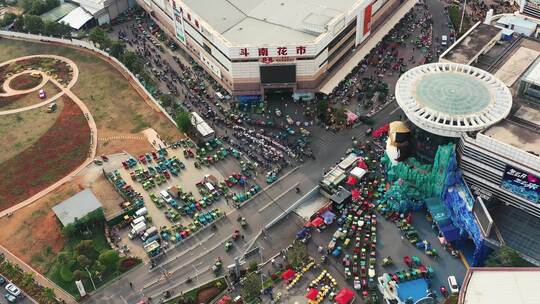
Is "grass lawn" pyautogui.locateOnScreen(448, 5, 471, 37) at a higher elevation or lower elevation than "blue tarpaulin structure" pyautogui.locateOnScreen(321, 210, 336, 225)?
higher

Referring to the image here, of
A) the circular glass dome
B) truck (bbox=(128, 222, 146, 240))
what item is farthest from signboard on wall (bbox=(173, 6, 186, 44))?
the circular glass dome

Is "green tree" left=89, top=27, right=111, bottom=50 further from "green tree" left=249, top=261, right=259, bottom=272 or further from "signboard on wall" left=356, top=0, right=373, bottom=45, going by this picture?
"green tree" left=249, top=261, right=259, bottom=272

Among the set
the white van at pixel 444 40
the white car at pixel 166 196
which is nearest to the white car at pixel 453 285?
the white car at pixel 166 196

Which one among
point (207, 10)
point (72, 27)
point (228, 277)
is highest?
point (207, 10)

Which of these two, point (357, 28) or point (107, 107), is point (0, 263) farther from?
point (357, 28)

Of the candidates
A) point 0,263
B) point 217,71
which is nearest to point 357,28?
point 217,71

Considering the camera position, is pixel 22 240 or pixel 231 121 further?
pixel 231 121

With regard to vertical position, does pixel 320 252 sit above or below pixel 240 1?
below
